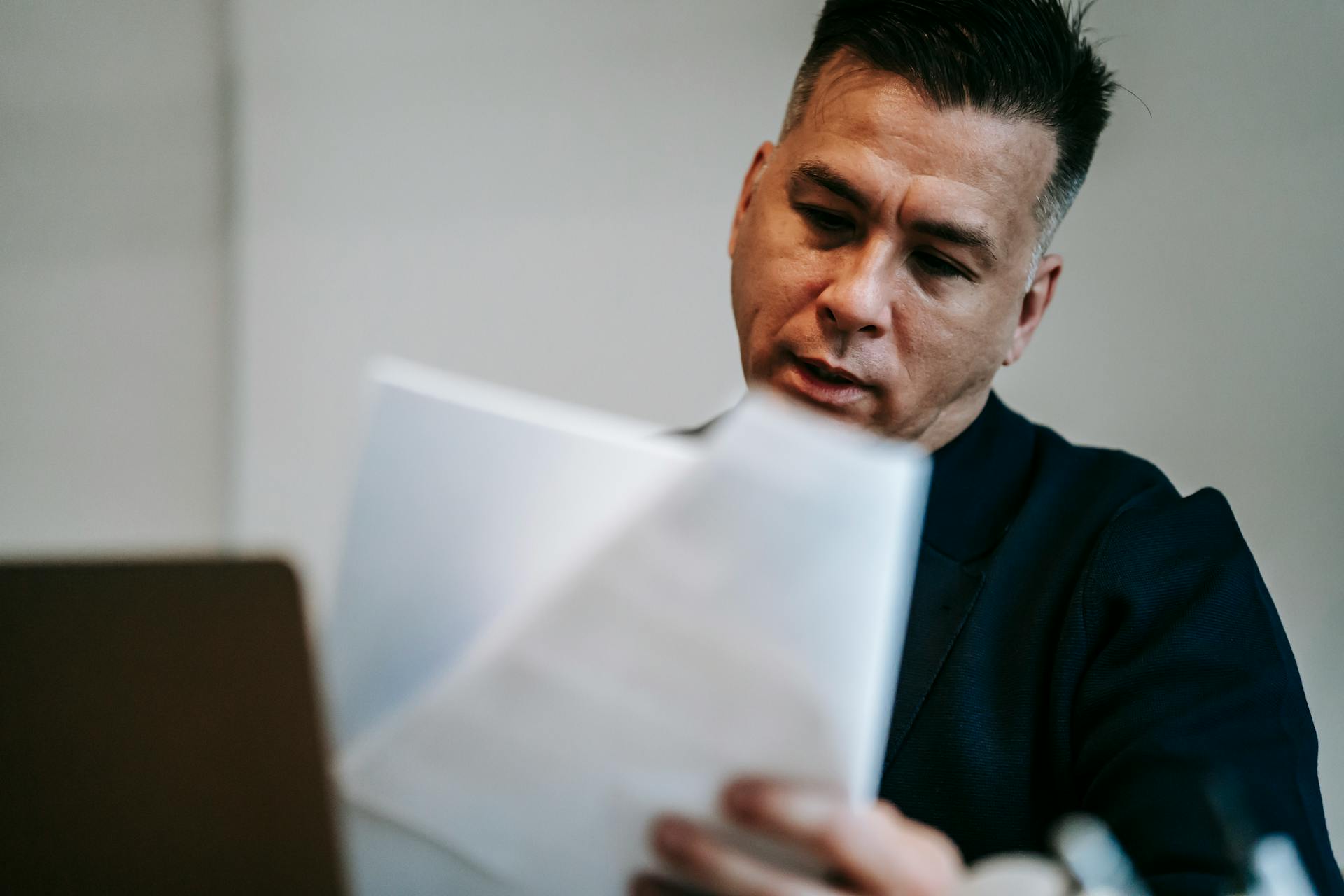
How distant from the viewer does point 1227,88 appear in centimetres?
113

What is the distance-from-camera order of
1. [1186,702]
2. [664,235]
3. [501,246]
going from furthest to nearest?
[501,246]
[664,235]
[1186,702]

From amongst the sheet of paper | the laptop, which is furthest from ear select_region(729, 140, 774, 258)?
the laptop

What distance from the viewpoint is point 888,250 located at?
0.85 m

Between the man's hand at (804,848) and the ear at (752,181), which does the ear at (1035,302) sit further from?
the man's hand at (804,848)

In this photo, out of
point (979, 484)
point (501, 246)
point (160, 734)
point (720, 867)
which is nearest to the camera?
point (160, 734)

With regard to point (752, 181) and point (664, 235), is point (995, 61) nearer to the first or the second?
point (752, 181)

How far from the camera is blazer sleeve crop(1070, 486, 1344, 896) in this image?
645 millimetres

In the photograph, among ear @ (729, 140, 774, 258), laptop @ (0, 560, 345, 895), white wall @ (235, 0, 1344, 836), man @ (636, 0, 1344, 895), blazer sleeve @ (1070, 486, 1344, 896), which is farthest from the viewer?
white wall @ (235, 0, 1344, 836)

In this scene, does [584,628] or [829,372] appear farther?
[829,372]

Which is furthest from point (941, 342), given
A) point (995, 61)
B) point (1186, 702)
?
point (1186, 702)

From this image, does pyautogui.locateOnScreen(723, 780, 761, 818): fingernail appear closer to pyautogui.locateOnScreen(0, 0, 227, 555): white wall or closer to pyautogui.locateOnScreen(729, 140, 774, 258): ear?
pyautogui.locateOnScreen(729, 140, 774, 258): ear

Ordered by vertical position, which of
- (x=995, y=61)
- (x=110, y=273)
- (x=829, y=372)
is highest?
(x=995, y=61)

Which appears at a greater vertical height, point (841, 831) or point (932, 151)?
point (932, 151)

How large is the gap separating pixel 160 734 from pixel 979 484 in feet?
2.56
